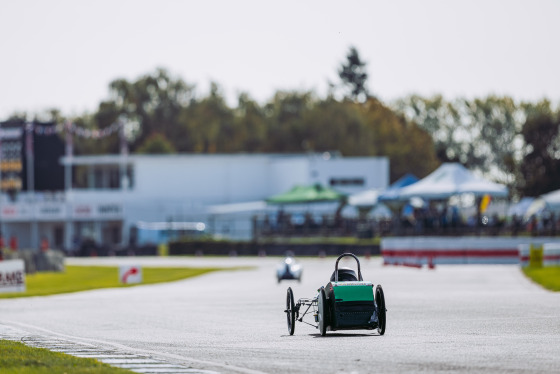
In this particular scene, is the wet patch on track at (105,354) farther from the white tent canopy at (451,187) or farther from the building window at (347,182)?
the building window at (347,182)

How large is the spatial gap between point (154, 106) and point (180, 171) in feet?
158

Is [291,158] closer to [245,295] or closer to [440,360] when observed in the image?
[245,295]

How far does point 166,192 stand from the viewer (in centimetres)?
9738

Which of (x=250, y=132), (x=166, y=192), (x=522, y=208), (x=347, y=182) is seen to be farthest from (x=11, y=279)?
(x=250, y=132)

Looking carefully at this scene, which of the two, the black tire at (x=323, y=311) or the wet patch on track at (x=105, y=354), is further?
the black tire at (x=323, y=311)

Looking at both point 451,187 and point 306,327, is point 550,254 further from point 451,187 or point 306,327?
point 306,327

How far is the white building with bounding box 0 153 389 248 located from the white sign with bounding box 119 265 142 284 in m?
44.9

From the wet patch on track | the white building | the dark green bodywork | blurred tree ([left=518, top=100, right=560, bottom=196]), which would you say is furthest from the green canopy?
the dark green bodywork

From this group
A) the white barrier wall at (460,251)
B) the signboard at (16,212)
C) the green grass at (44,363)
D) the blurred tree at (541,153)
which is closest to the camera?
the green grass at (44,363)

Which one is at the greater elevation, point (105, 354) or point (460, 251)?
point (460, 251)

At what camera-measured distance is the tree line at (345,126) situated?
117625 mm

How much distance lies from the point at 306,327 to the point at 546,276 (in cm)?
1830

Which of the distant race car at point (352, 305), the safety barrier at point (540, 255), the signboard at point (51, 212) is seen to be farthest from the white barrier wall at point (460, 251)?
the signboard at point (51, 212)

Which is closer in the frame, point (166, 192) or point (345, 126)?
point (166, 192)
